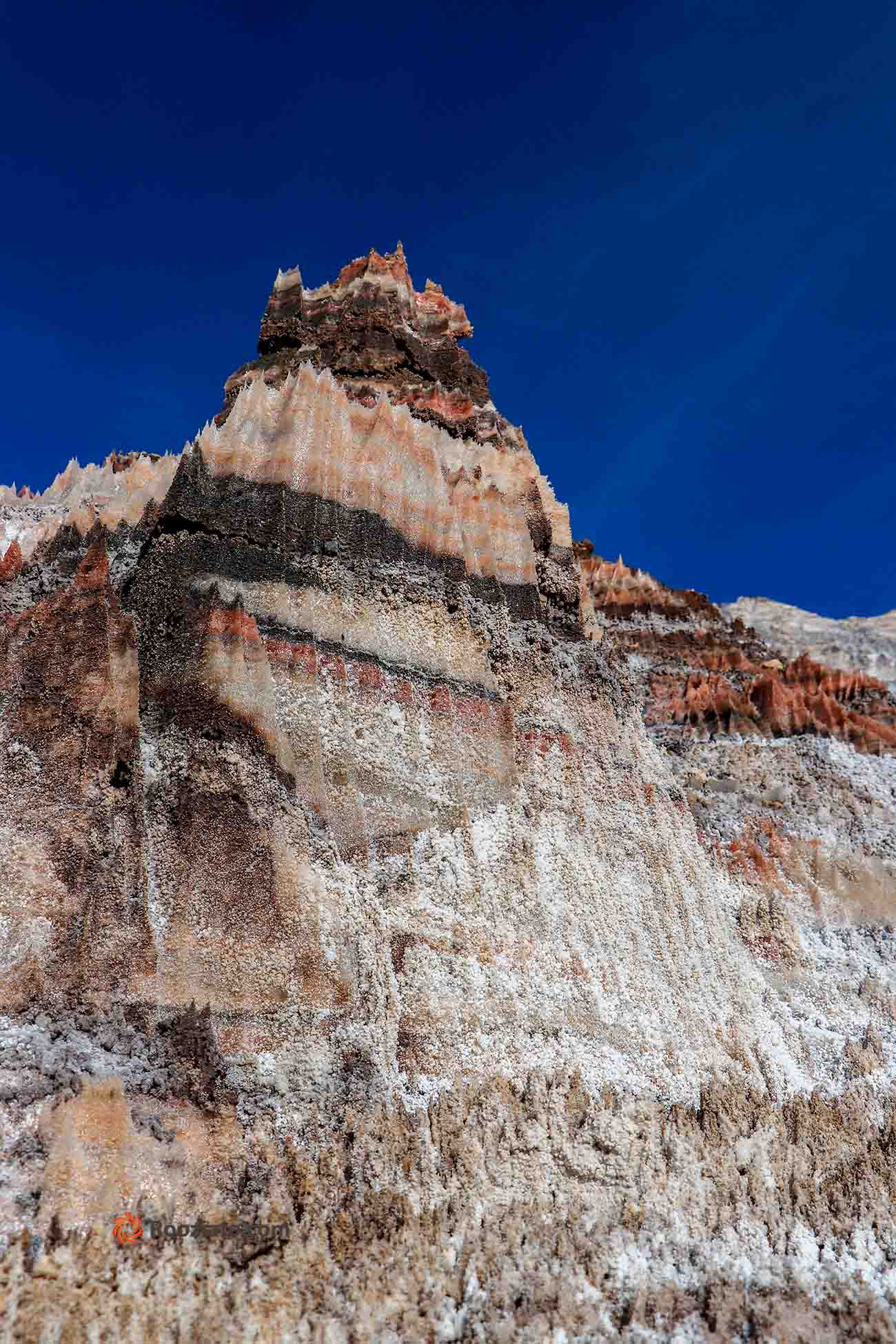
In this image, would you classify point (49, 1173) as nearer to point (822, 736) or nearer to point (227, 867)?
point (227, 867)

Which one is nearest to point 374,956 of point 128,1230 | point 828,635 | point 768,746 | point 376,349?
point 128,1230

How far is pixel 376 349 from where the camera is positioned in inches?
846

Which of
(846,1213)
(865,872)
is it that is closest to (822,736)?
(865,872)

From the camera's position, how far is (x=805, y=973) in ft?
64.0

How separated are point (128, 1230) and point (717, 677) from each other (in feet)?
72.0

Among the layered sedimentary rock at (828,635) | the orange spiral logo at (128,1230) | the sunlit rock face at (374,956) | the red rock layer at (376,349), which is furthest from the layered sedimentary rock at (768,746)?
the orange spiral logo at (128,1230)

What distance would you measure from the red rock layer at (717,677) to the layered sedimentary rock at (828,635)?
780cm

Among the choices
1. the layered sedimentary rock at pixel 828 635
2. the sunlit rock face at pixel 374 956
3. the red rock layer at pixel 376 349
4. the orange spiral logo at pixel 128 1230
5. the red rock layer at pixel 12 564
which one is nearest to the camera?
the orange spiral logo at pixel 128 1230

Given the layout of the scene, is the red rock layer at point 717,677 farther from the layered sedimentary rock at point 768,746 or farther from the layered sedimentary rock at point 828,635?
the layered sedimentary rock at point 828,635

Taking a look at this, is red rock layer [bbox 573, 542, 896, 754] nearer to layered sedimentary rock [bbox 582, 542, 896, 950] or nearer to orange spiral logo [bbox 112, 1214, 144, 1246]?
layered sedimentary rock [bbox 582, 542, 896, 950]

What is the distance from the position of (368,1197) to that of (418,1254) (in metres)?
0.79

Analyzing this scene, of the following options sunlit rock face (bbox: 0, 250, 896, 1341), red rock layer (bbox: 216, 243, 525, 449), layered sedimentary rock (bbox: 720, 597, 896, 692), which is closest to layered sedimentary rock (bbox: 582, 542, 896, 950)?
sunlit rock face (bbox: 0, 250, 896, 1341)

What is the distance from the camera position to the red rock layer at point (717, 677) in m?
26.1

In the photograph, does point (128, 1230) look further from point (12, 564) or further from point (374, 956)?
point (12, 564)
